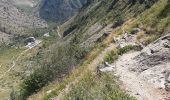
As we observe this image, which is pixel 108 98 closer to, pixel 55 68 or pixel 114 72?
pixel 114 72

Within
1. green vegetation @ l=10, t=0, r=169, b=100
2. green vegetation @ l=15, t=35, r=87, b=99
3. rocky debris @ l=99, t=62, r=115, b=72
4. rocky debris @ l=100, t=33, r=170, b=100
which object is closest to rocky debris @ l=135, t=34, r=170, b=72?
rocky debris @ l=100, t=33, r=170, b=100

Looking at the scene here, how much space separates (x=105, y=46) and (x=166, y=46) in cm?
1744

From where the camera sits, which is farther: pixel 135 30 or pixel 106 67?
pixel 135 30

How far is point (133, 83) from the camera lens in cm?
3123

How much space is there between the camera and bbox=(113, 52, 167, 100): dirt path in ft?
91.6

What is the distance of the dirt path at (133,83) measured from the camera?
2791 cm

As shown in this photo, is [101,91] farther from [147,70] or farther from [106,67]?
[106,67]

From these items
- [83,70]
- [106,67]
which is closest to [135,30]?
[83,70]

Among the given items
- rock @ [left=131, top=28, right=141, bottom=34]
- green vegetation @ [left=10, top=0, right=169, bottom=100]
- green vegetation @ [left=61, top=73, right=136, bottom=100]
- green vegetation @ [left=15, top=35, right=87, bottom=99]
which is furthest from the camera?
green vegetation @ [left=15, top=35, right=87, bottom=99]

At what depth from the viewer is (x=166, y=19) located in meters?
42.3

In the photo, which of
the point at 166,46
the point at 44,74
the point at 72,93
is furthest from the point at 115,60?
the point at 44,74

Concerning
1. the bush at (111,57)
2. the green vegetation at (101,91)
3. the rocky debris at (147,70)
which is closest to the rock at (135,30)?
the bush at (111,57)

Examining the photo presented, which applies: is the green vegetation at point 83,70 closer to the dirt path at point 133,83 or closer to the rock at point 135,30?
the rock at point 135,30

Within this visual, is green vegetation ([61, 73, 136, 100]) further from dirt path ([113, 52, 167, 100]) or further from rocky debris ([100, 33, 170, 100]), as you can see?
rocky debris ([100, 33, 170, 100])
